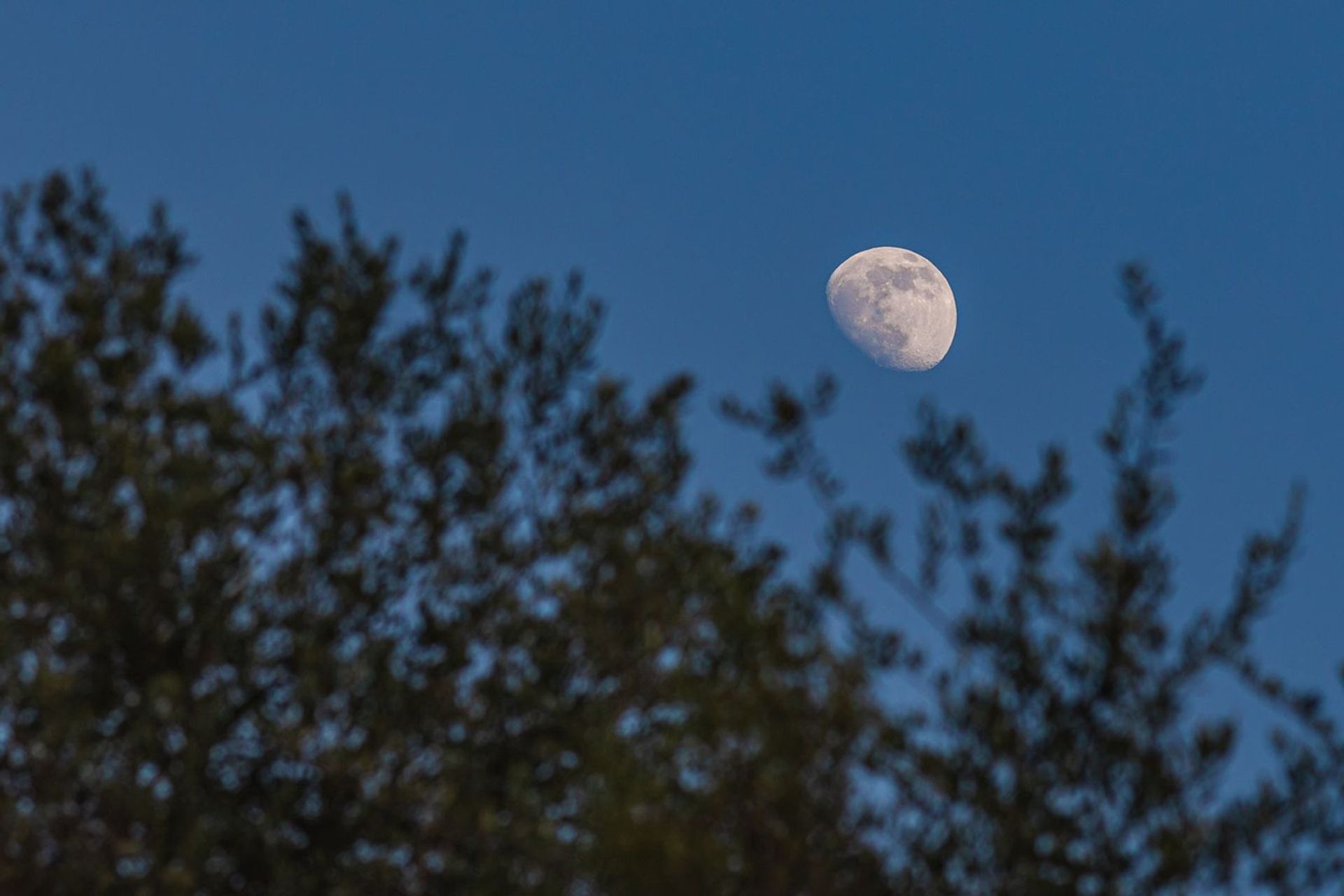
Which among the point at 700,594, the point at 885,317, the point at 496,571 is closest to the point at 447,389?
the point at 496,571

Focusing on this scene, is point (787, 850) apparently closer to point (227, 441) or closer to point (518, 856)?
point (518, 856)

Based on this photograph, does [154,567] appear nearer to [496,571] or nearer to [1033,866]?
[496,571]

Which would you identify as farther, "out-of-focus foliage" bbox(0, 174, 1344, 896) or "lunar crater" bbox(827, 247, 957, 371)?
"lunar crater" bbox(827, 247, 957, 371)

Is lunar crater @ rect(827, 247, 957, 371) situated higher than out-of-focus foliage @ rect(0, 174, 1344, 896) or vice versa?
lunar crater @ rect(827, 247, 957, 371)

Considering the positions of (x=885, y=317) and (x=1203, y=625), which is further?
(x=885, y=317)

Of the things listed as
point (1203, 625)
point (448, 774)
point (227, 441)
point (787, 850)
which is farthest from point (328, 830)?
point (1203, 625)

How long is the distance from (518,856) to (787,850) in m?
3.31

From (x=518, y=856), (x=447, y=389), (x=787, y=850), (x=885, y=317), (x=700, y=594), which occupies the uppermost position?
(x=885, y=317)

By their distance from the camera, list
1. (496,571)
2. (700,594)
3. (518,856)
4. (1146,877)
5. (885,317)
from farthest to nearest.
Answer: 1. (885,317)
2. (496,571)
3. (700,594)
4. (518,856)
5. (1146,877)

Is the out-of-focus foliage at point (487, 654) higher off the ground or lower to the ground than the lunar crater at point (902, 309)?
lower

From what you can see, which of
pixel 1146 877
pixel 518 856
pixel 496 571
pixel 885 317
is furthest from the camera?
pixel 885 317

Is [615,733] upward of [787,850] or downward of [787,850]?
upward

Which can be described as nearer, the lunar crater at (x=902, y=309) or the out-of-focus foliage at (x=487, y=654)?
the out-of-focus foliage at (x=487, y=654)

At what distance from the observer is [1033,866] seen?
963cm
